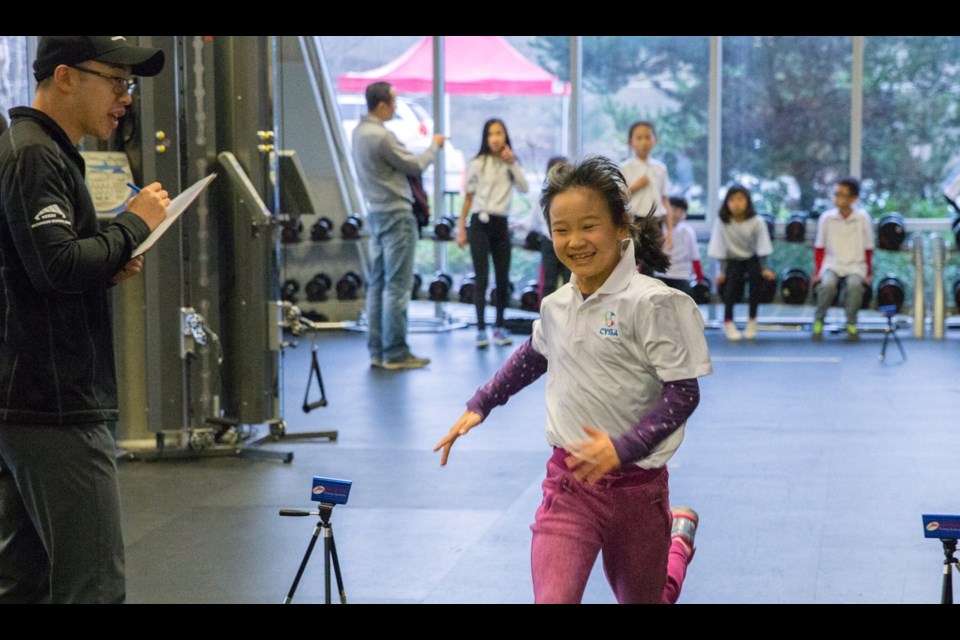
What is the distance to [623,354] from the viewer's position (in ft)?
9.43

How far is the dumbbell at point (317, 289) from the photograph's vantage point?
39.5 ft

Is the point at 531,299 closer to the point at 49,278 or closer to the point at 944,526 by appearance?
the point at 944,526

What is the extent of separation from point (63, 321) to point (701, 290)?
30.3 ft

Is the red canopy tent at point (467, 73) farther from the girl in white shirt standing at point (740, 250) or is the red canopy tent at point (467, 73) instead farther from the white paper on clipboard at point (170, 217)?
the white paper on clipboard at point (170, 217)

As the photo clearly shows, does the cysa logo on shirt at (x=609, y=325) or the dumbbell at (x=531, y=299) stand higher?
the cysa logo on shirt at (x=609, y=325)

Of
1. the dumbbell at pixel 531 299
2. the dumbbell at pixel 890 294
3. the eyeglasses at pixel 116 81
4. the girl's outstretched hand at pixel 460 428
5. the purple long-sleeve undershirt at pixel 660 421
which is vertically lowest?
the dumbbell at pixel 531 299

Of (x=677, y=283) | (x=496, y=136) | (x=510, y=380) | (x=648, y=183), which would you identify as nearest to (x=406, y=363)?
(x=496, y=136)

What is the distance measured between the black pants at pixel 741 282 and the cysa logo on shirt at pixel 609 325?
8.66 m

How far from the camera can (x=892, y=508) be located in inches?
197

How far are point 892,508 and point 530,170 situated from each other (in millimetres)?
8822

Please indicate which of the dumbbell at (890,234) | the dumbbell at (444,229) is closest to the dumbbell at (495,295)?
the dumbbell at (444,229)
